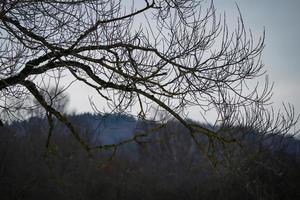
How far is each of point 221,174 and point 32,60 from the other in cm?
299

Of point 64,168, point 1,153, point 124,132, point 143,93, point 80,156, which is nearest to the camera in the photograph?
point 143,93

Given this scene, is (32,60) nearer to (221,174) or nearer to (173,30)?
(173,30)

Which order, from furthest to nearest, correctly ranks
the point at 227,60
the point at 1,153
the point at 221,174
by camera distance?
the point at 1,153 → the point at 221,174 → the point at 227,60

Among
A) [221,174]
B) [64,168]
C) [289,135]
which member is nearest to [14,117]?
[221,174]

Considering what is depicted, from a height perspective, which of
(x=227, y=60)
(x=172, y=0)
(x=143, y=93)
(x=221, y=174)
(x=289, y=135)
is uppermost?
(x=172, y=0)

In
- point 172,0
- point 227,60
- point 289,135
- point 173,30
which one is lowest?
point 289,135

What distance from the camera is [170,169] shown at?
3594 cm

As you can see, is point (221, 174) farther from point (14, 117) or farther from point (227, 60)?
point (14, 117)

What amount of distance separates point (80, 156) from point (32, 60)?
85.5 feet

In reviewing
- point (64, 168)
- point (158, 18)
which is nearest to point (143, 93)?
point (158, 18)

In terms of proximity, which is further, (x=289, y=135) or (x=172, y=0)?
(x=289, y=135)

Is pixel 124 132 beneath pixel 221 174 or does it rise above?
above

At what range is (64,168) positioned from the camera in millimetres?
27500

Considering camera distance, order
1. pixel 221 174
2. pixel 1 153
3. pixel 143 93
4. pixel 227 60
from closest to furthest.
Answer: pixel 227 60
pixel 143 93
pixel 221 174
pixel 1 153
